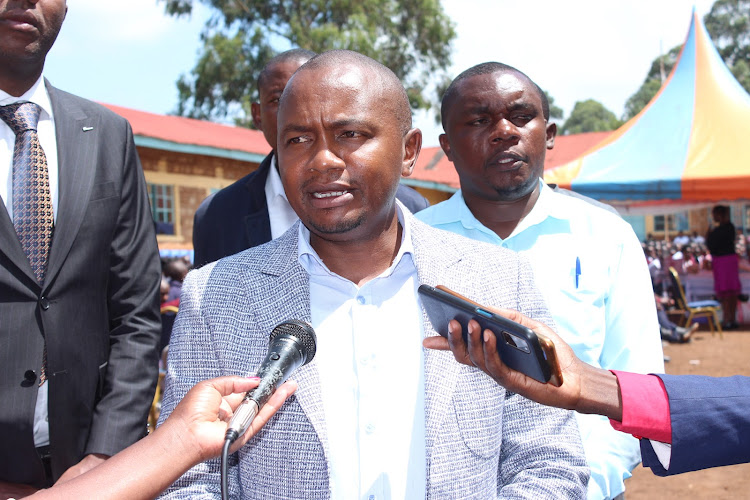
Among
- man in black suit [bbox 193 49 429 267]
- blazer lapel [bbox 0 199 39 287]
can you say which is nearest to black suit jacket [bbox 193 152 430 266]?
man in black suit [bbox 193 49 429 267]

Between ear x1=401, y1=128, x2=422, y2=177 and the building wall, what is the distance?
36.8ft

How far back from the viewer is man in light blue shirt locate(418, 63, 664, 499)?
252 centimetres

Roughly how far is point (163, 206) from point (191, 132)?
7.53ft

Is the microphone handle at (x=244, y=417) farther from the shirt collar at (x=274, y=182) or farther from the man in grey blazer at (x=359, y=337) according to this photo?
the shirt collar at (x=274, y=182)

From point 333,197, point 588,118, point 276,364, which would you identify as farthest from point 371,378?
point 588,118

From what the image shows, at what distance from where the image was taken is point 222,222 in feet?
11.4

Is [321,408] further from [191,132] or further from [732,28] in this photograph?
[732,28]

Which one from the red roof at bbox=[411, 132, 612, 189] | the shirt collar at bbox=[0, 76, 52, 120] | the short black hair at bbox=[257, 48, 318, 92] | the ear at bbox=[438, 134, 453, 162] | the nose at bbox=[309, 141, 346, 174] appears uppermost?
the red roof at bbox=[411, 132, 612, 189]

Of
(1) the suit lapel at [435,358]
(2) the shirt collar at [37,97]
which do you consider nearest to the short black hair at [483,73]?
(1) the suit lapel at [435,358]

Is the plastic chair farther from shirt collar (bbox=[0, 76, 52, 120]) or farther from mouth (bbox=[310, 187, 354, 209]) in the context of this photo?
shirt collar (bbox=[0, 76, 52, 120])

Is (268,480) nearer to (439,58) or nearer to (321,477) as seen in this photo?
(321,477)

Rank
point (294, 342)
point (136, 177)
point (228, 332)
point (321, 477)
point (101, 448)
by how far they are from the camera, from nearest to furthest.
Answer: point (294, 342)
point (321, 477)
point (228, 332)
point (101, 448)
point (136, 177)

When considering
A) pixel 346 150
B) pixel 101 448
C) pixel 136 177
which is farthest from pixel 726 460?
pixel 136 177

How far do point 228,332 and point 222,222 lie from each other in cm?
173
